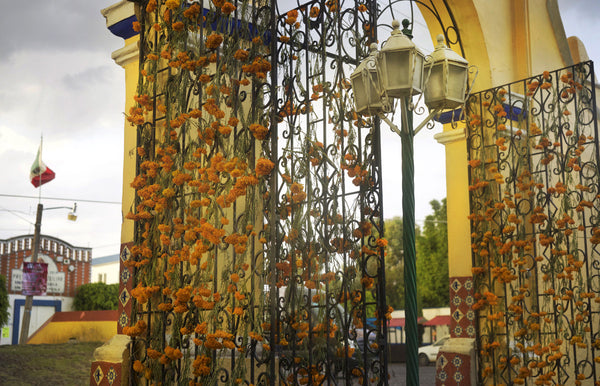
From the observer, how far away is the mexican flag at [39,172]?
73.0ft

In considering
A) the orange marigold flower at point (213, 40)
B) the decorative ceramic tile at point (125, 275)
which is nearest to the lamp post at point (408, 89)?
the orange marigold flower at point (213, 40)

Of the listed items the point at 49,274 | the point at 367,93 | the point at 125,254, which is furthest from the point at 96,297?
the point at 367,93

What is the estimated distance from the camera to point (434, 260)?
2792 centimetres

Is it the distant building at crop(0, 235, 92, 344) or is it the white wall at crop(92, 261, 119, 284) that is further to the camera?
the white wall at crop(92, 261, 119, 284)

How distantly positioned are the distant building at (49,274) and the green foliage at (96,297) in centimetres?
69

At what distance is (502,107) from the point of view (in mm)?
7254

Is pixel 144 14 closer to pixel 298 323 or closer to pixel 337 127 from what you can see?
pixel 337 127

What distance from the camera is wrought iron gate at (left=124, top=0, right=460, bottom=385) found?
4.29 m

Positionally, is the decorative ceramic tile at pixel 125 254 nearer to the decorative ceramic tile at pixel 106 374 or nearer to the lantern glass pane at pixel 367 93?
the decorative ceramic tile at pixel 106 374

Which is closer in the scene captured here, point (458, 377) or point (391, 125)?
point (391, 125)

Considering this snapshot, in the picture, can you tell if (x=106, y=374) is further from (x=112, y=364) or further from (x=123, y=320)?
(x=123, y=320)

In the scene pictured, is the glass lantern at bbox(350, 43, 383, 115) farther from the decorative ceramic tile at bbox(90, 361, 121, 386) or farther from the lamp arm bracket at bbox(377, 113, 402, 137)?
the decorative ceramic tile at bbox(90, 361, 121, 386)

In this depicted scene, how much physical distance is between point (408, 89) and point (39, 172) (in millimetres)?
20644

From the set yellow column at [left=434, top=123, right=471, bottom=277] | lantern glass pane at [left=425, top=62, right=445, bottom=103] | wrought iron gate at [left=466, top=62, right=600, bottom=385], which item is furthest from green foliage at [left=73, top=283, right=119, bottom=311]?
lantern glass pane at [left=425, top=62, right=445, bottom=103]
